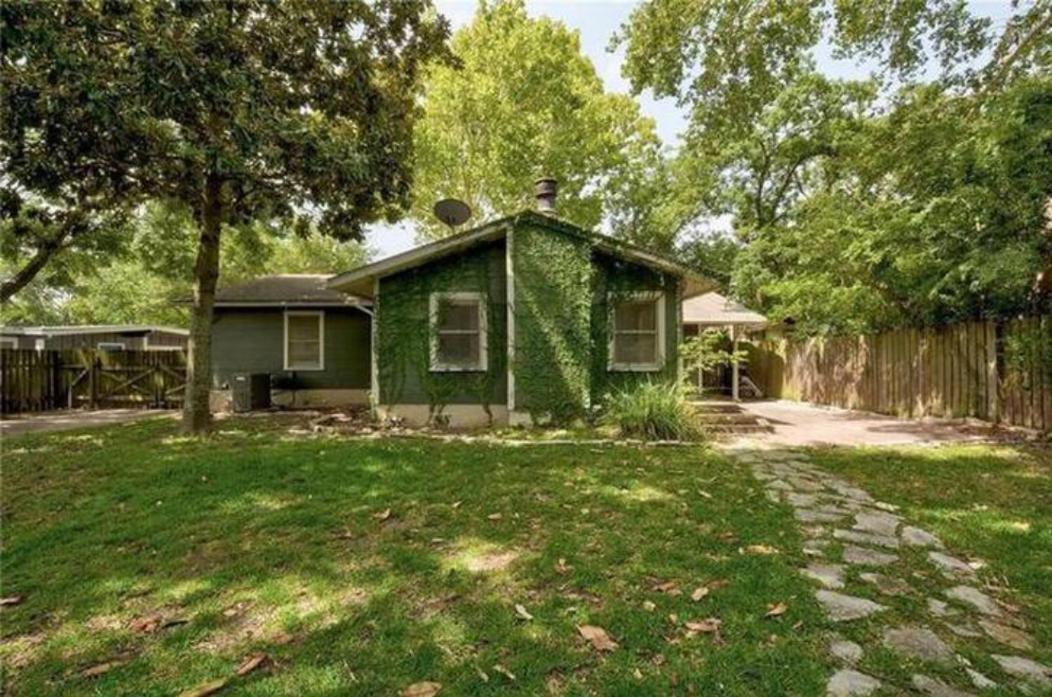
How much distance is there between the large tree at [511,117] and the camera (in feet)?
72.4

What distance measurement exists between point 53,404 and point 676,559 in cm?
1567

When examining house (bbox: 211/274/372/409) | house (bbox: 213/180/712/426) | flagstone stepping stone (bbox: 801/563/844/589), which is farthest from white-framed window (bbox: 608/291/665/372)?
flagstone stepping stone (bbox: 801/563/844/589)

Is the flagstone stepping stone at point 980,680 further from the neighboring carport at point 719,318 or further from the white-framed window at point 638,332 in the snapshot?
the neighboring carport at point 719,318

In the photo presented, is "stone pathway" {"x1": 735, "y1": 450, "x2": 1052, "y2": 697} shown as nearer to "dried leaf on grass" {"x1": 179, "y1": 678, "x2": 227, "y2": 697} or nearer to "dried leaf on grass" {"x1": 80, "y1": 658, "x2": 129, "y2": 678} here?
"dried leaf on grass" {"x1": 179, "y1": 678, "x2": 227, "y2": 697}

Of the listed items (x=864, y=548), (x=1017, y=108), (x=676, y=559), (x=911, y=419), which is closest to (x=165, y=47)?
(x=676, y=559)

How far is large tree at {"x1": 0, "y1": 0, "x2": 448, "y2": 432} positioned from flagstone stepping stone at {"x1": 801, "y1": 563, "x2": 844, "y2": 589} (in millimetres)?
7319

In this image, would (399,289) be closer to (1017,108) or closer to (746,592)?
(746,592)

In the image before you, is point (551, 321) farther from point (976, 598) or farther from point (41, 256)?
point (41, 256)

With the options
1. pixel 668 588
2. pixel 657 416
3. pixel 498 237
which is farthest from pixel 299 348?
pixel 668 588

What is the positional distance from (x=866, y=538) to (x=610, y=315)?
6.64 meters

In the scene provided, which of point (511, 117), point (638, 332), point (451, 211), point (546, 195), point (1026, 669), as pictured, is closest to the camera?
point (1026, 669)

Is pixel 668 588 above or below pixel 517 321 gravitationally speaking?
below

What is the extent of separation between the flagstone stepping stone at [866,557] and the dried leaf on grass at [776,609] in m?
1.03

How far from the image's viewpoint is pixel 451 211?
40.6 ft
